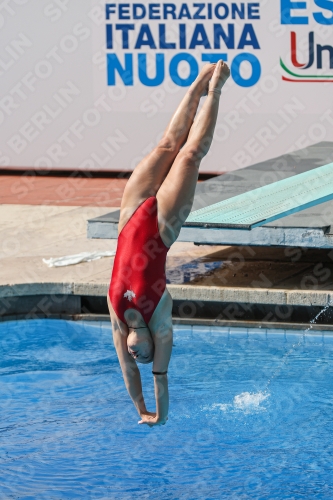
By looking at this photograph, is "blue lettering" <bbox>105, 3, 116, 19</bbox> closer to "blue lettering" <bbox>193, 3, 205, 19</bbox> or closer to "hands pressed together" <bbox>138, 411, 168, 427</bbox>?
"blue lettering" <bbox>193, 3, 205, 19</bbox>

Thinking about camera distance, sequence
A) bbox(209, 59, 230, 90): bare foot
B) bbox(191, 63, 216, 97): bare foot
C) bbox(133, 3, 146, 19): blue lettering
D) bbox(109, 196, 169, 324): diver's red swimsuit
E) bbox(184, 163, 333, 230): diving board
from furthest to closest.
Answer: bbox(133, 3, 146, 19): blue lettering
bbox(184, 163, 333, 230): diving board
bbox(191, 63, 216, 97): bare foot
bbox(209, 59, 230, 90): bare foot
bbox(109, 196, 169, 324): diver's red swimsuit

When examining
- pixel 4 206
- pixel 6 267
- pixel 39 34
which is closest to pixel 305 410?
pixel 6 267

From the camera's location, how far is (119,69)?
1302 cm

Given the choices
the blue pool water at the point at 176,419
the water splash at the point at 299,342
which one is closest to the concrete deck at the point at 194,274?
the water splash at the point at 299,342

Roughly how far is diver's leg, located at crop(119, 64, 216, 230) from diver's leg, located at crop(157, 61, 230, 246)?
11 centimetres

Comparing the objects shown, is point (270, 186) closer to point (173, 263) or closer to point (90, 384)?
point (173, 263)

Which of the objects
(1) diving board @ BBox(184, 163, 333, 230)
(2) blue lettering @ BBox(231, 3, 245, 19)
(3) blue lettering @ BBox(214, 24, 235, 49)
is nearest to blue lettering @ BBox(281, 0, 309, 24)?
(2) blue lettering @ BBox(231, 3, 245, 19)

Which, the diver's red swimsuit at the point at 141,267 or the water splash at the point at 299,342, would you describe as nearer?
the diver's red swimsuit at the point at 141,267

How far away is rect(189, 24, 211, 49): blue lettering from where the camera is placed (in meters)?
12.5

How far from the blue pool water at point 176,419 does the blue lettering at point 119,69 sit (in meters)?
5.63

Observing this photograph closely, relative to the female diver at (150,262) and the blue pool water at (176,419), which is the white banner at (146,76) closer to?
the blue pool water at (176,419)

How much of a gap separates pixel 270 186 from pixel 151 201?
354 cm

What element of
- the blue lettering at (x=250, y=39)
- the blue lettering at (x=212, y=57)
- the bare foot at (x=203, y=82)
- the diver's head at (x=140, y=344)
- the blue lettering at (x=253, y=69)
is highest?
the blue lettering at (x=250, y=39)

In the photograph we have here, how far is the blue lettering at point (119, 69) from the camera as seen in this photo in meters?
13.0
